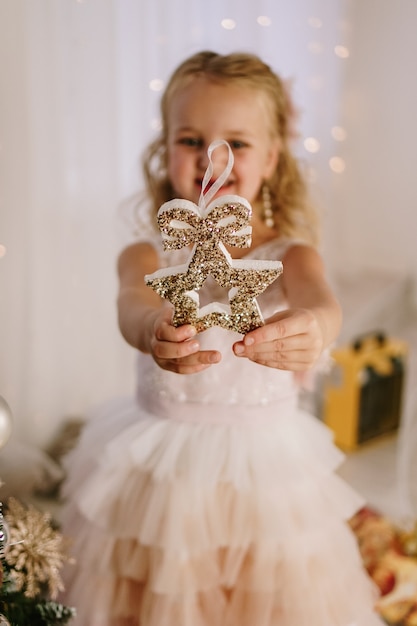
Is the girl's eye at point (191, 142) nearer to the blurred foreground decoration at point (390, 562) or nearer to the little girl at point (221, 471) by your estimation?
the little girl at point (221, 471)

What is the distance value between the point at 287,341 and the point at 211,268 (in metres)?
0.11

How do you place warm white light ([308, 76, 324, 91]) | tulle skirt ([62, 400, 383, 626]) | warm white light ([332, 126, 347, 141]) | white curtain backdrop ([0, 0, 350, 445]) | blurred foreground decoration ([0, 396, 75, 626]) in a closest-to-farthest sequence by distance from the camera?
blurred foreground decoration ([0, 396, 75, 626]) < tulle skirt ([62, 400, 383, 626]) < white curtain backdrop ([0, 0, 350, 445]) < warm white light ([308, 76, 324, 91]) < warm white light ([332, 126, 347, 141])

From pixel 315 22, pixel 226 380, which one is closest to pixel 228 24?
pixel 315 22

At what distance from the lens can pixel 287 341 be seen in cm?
65

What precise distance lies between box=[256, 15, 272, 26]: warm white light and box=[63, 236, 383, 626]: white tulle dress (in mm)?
572

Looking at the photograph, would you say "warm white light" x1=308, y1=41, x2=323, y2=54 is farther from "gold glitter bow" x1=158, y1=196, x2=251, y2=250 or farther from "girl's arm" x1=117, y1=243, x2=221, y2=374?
"gold glitter bow" x1=158, y1=196, x2=251, y2=250

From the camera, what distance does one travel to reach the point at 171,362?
67 cm

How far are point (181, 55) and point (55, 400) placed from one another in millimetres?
792

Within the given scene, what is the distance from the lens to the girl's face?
30.5 inches

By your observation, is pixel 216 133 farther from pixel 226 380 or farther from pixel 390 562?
pixel 390 562

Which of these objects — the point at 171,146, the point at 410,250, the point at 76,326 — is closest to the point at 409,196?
the point at 410,250

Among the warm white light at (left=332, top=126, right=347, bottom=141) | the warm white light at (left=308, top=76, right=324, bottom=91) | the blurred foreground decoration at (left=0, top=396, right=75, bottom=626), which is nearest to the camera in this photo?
the blurred foreground decoration at (left=0, top=396, right=75, bottom=626)

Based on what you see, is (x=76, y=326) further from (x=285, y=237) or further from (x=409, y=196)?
(x=409, y=196)

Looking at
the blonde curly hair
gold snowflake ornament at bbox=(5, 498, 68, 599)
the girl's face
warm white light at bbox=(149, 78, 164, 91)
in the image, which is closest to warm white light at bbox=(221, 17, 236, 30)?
warm white light at bbox=(149, 78, 164, 91)
